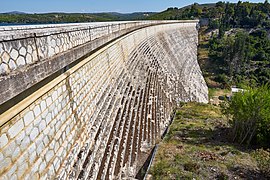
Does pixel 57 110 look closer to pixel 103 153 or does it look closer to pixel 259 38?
pixel 103 153

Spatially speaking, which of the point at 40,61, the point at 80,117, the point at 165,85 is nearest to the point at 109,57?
the point at 80,117

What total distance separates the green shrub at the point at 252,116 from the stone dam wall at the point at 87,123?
13.1 ft

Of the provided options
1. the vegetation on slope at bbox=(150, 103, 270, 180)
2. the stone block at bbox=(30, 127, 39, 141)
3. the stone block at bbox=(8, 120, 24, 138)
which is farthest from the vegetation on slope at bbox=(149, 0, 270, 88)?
the stone block at bbox=(8, 120, 24, 138)

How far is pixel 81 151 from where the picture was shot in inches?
230

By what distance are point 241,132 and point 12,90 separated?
13124 millimetres

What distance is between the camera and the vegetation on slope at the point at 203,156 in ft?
A: 30.8

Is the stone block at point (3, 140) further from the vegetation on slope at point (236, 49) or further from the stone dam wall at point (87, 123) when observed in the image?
the vegetation on slope at point (236, 49)

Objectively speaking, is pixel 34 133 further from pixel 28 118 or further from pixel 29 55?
pixel 29 55

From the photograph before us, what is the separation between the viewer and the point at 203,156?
10.9 metres

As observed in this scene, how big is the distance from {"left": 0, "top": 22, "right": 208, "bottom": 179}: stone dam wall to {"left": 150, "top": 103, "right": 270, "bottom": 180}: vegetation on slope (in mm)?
779

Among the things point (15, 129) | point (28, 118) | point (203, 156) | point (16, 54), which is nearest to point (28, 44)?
point (16, 54)

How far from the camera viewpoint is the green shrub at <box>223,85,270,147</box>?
12.7 metres

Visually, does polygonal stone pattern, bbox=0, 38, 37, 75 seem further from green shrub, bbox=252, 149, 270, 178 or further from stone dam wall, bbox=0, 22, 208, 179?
green shrub, bbox=252, 149, 270, 178

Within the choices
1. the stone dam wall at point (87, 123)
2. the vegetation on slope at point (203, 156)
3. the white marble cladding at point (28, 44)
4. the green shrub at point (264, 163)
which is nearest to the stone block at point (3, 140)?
the stone dam wall at point (87, 123)
